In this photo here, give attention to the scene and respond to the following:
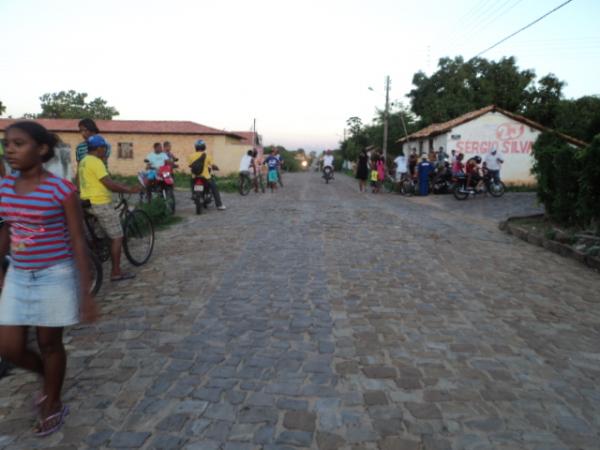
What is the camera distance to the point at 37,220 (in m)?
2.54

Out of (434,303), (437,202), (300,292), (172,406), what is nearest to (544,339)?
(434,303)

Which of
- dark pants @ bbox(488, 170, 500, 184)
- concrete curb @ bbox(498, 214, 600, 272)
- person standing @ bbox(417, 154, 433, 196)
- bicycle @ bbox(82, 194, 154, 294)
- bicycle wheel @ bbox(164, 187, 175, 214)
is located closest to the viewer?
bicycle @ bbox(82, 194, 154, 294)

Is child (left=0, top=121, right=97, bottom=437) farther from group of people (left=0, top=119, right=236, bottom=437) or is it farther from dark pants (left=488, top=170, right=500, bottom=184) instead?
dark pants (left=488, top=170, right=500, bottom=184)

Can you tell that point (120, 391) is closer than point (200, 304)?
Yes

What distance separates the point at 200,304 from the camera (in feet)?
16.2

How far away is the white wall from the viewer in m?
25.0

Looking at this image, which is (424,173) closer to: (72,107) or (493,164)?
(493,164)

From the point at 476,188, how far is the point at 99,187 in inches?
621

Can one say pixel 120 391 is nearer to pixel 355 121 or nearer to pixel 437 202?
pixel 437 202

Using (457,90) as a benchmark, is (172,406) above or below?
below

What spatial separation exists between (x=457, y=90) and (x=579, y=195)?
33394 millimetres

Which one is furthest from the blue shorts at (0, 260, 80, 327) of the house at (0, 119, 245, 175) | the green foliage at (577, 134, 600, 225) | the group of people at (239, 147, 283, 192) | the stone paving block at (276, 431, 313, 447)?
the house at (0, 119, 245, 175)

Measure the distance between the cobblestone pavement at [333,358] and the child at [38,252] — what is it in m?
0.61

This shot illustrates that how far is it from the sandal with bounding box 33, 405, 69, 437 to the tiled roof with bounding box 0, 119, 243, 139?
34662 millimetres
